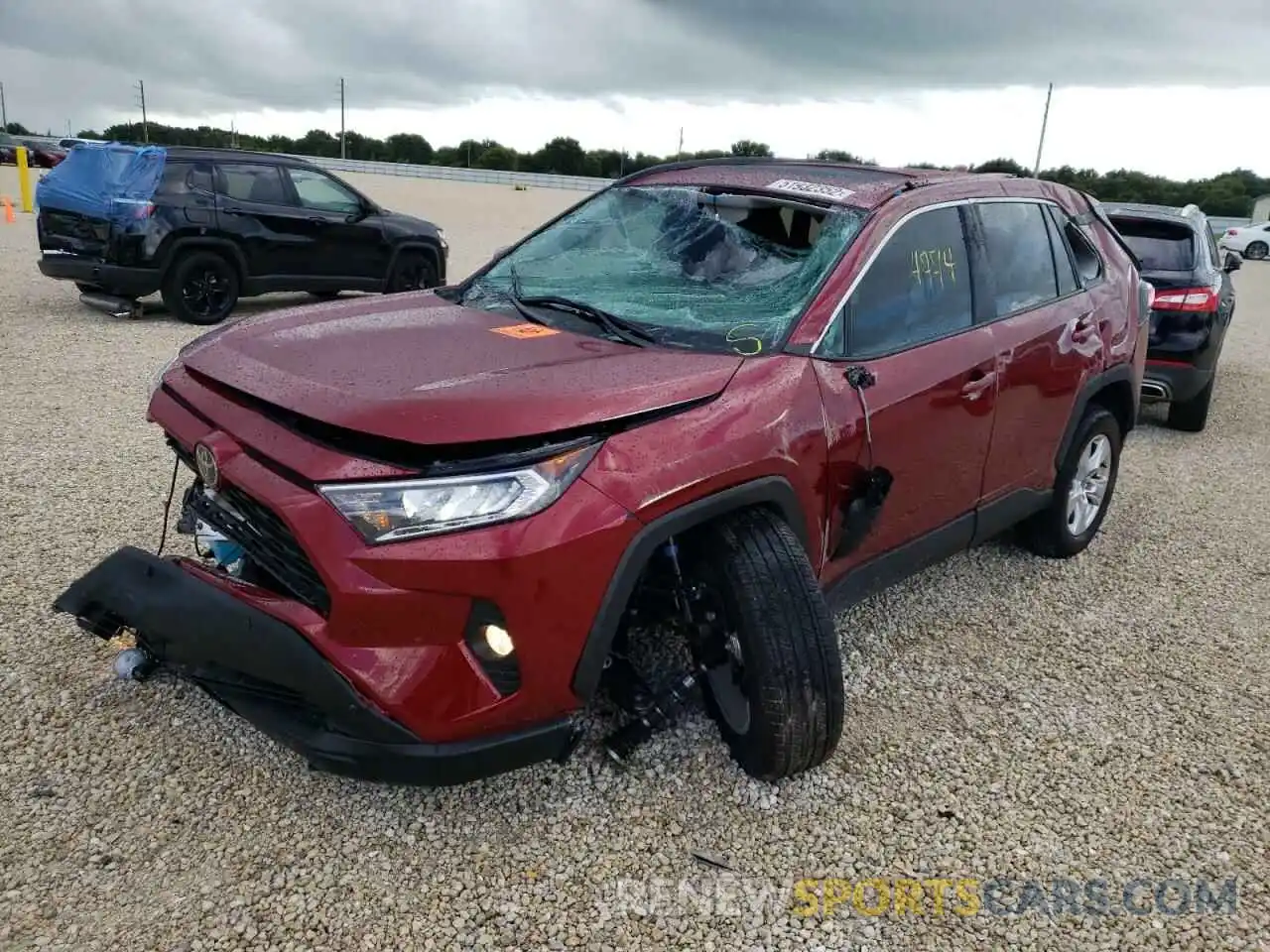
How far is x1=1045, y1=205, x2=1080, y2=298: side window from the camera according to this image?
4.28m

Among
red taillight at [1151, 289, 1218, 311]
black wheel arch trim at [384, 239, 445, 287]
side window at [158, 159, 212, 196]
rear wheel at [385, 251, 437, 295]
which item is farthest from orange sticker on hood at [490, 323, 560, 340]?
black wheel arch trim at [384, 239, 445, 287]

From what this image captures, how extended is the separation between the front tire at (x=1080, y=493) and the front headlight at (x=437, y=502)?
302 cm

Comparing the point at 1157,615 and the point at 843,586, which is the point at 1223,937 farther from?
the point at 1157,615

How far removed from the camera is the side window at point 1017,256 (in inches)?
153

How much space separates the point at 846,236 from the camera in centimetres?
325

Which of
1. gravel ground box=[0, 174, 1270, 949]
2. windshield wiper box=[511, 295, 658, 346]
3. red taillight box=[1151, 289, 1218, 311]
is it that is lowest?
gravel ground box=[0, 174, 1270, 949]

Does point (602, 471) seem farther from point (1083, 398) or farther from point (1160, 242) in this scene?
point (1160, 242)

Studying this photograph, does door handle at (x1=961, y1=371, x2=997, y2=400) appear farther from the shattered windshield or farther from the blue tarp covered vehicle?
the blue tarp covered vehicle

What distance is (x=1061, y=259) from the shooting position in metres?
4.34

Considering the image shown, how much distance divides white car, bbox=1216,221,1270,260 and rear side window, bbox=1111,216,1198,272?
28401 millimetres

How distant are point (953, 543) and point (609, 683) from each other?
1578 mm

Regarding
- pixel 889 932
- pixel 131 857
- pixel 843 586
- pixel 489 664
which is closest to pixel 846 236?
pixel 843 586

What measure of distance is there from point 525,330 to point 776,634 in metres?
1.22

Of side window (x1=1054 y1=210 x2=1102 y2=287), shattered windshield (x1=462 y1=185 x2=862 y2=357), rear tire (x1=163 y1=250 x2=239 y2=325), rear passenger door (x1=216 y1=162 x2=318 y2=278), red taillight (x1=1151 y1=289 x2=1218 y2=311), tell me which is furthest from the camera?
rear passenger door (x1=216 y1=162 x2=318 y2=278)
